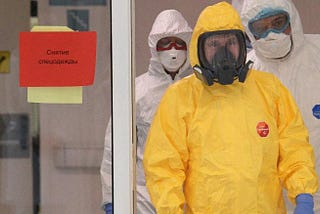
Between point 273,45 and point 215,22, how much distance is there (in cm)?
47

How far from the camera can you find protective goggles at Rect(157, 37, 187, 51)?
215cm

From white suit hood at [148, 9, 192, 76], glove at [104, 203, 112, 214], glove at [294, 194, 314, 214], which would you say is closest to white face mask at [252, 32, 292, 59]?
white suit hood at [148, 9, 192, 76]

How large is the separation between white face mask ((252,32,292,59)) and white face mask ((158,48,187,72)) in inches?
10.2

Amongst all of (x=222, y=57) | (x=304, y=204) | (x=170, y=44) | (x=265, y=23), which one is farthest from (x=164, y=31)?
(x=304, y=204)

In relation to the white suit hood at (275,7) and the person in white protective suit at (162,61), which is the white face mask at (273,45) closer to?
the white suit hood at (275,7)

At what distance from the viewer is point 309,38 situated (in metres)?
2.22

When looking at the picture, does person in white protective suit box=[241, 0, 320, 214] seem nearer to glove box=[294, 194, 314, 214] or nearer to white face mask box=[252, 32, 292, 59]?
white face mask box=[252, 32, 292, 59]

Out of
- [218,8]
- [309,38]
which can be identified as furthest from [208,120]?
[309,38]

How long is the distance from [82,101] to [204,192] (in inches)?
17.7

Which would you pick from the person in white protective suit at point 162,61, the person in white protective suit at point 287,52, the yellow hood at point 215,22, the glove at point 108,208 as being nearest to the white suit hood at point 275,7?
the person in white protective suit at point 287,52

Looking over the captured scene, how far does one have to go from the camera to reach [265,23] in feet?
6.90

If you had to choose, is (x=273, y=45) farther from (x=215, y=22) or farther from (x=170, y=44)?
(x=215, y=22)

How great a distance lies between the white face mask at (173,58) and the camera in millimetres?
2127

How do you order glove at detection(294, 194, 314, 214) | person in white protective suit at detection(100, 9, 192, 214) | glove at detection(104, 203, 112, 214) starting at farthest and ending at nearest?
person in white protective suit at detection(100, 9, 192, 214)
glove at detection(104, 203, 112, 214)
glove at detection(294, 194, 314, 214)
